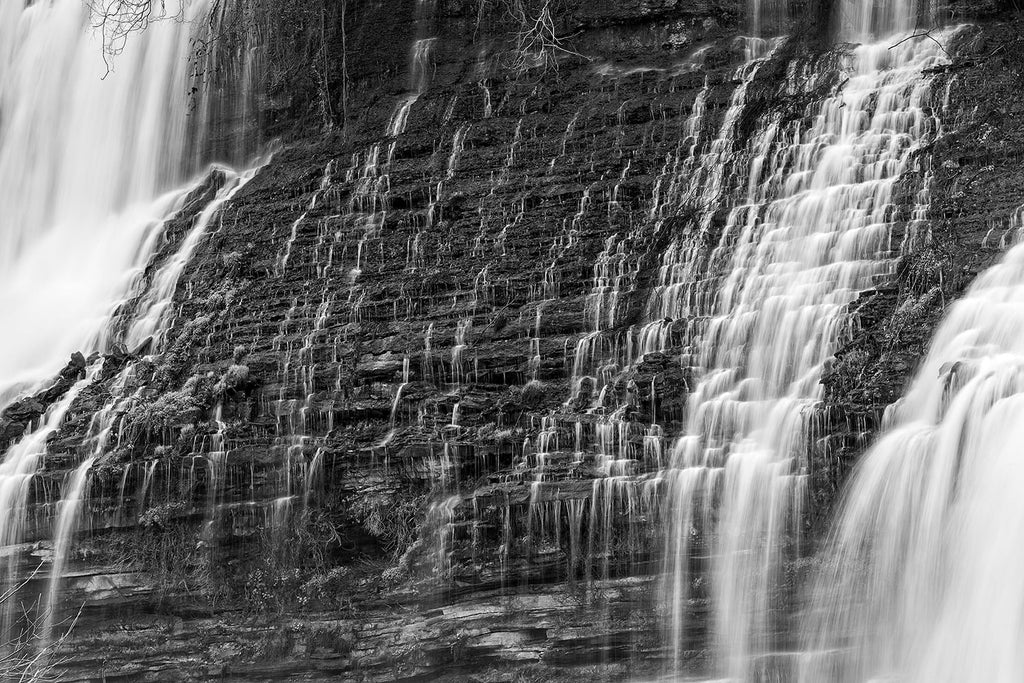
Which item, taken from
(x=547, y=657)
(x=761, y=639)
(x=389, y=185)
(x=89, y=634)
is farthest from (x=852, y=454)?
(x=389, y=185)

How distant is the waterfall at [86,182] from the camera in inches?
891

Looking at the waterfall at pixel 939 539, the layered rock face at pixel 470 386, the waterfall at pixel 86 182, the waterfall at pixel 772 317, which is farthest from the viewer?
the waterfall at pixel 86 182

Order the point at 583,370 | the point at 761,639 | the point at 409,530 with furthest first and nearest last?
1. the point at 583,370
2. the point at 409,530
3. the point at 761,639

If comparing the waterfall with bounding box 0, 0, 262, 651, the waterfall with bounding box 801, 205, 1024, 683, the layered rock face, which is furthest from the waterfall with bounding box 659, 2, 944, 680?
the waterfall with bounding box 0, 0, 262, 651

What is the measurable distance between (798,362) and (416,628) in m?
5.39

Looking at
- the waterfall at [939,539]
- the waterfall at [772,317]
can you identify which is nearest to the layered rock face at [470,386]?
the waterfall at [772,317]

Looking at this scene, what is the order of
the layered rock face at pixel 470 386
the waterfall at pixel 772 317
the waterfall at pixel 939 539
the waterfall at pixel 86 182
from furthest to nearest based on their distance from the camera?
the waterfall at pixel 86 182
the layered rock face at pixel 470 386
the waterfall at pixel 772 317
the waterfall at pixel 939 539

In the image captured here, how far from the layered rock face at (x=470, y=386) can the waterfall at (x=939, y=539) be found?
1.56 ft

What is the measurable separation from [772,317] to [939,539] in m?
4.56

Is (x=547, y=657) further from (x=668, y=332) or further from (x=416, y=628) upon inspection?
(x=668, y=332)

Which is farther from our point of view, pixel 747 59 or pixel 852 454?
pixel 747 59

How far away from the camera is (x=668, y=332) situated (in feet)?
56.3

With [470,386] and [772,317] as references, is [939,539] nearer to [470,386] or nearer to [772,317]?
[772,317]

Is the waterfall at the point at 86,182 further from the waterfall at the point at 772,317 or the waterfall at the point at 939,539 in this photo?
the waterfall at the point at 939,539
